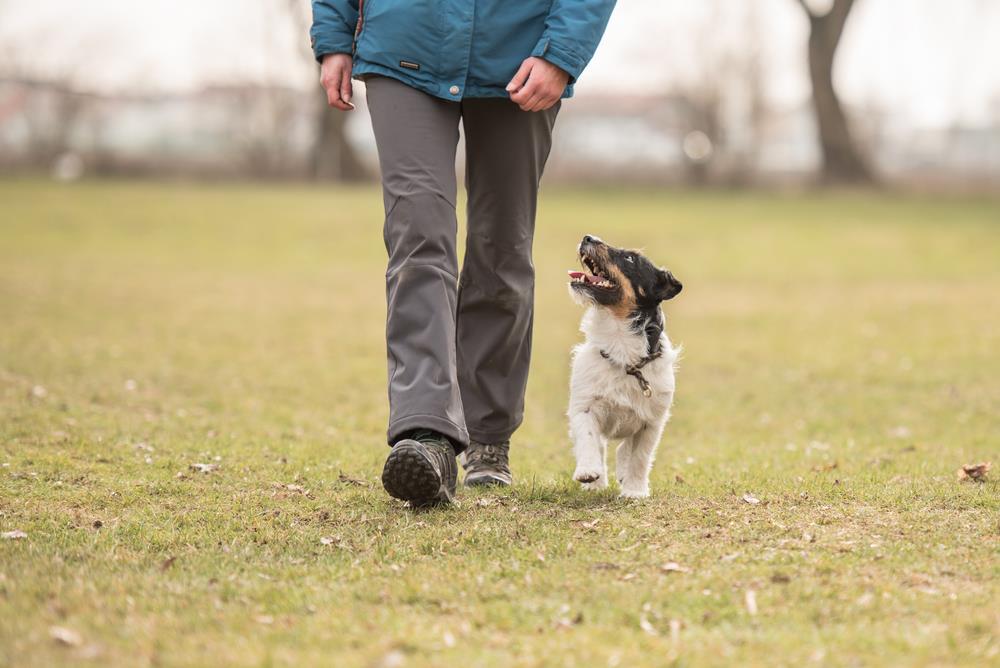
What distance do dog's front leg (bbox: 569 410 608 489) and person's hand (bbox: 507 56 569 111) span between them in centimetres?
137

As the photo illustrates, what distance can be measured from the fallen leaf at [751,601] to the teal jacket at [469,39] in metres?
2.13

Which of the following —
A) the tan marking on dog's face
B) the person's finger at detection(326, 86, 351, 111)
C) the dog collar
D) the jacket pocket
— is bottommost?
the dog collar

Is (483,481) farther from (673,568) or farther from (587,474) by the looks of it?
(673,568)

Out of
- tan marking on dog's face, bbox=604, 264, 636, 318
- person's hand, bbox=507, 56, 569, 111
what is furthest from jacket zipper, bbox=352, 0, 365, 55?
tan marking on dog's face, bbox=604, 264, 636, 318

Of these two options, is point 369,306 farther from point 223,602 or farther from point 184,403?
point 223,602

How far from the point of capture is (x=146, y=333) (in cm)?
1248

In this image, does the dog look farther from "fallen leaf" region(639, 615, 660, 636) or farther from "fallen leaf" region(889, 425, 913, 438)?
"fallen leaf" region(889, 425, 913, 438)

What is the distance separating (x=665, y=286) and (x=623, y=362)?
400mm

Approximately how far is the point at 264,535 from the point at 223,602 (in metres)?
0.81

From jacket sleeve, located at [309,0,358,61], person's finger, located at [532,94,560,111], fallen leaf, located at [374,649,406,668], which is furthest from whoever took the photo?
jacket sleeve, located at [309,0,358,61]

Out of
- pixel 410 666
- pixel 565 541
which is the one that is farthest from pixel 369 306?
pixel 410 666

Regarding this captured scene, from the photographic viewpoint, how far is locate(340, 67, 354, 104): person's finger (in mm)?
4906

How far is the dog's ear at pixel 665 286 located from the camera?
17.2 ft

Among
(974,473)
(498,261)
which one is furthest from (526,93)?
(974,473)
